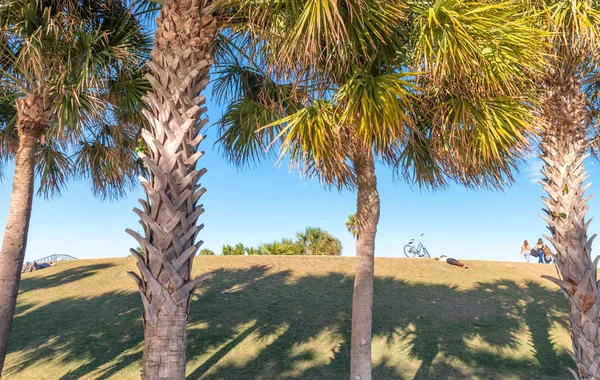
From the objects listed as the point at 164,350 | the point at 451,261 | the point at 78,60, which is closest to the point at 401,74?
the point at 164,350

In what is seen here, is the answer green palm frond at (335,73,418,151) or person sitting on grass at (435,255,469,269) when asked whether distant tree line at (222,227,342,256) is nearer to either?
person sitting on grass at (435,255,469,269)

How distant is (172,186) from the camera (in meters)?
3.46

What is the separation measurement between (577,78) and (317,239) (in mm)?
17322

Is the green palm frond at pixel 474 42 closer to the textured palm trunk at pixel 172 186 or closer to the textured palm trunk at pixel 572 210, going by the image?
the textured palm trunk at pixel 572 210

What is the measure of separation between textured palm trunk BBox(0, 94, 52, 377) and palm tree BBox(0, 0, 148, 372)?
0.5 inches

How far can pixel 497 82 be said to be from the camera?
518 cm

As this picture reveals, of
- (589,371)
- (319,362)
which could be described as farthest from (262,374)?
(589,371)

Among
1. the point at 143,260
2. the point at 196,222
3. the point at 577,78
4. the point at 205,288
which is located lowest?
the point at 205,288

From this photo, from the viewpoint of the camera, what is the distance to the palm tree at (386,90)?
4.76 metres

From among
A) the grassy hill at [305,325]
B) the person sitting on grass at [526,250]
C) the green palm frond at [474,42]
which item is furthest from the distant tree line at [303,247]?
the green palm frond at [474,42]

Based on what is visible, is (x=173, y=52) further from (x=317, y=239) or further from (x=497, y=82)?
(x=317, y=239)

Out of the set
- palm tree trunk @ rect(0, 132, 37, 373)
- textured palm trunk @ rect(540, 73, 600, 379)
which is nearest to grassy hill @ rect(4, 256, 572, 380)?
palm tree trunk @ rect(0, 132, 37, 373)

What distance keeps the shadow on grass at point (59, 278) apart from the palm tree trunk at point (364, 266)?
13.3 meters

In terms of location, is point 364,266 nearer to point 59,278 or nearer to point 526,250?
point 59,278
